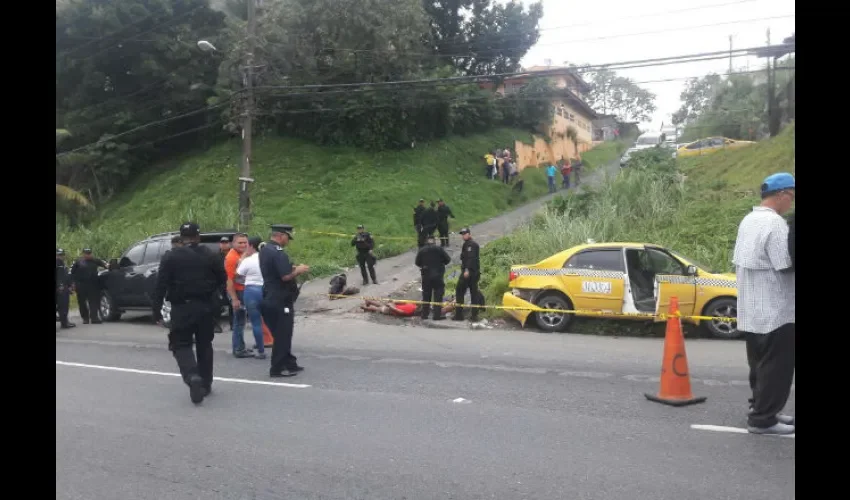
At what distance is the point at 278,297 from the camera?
335 inches

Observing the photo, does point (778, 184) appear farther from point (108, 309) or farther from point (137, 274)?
point (108, 309)

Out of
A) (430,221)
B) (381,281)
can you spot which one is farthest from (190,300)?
(430,221)

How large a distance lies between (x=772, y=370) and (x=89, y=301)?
14343mm

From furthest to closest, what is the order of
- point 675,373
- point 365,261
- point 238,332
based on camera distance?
1. point 365,261
2. point 238,332
3. point 675,373

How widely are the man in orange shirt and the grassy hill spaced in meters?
9.20

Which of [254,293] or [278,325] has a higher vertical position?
[254,293]

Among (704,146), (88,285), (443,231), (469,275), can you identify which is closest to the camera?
(469,275)

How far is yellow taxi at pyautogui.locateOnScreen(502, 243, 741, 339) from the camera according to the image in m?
11.1

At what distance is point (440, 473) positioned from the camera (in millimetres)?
5172

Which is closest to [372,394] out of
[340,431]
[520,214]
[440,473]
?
[340,431]

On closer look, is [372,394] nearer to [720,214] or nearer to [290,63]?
[720,214]

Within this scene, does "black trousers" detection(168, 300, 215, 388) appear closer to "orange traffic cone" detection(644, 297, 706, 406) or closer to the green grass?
"orange traffic cone" detection(644, 297, 706, 406)

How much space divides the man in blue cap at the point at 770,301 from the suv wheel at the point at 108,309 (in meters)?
13.6
